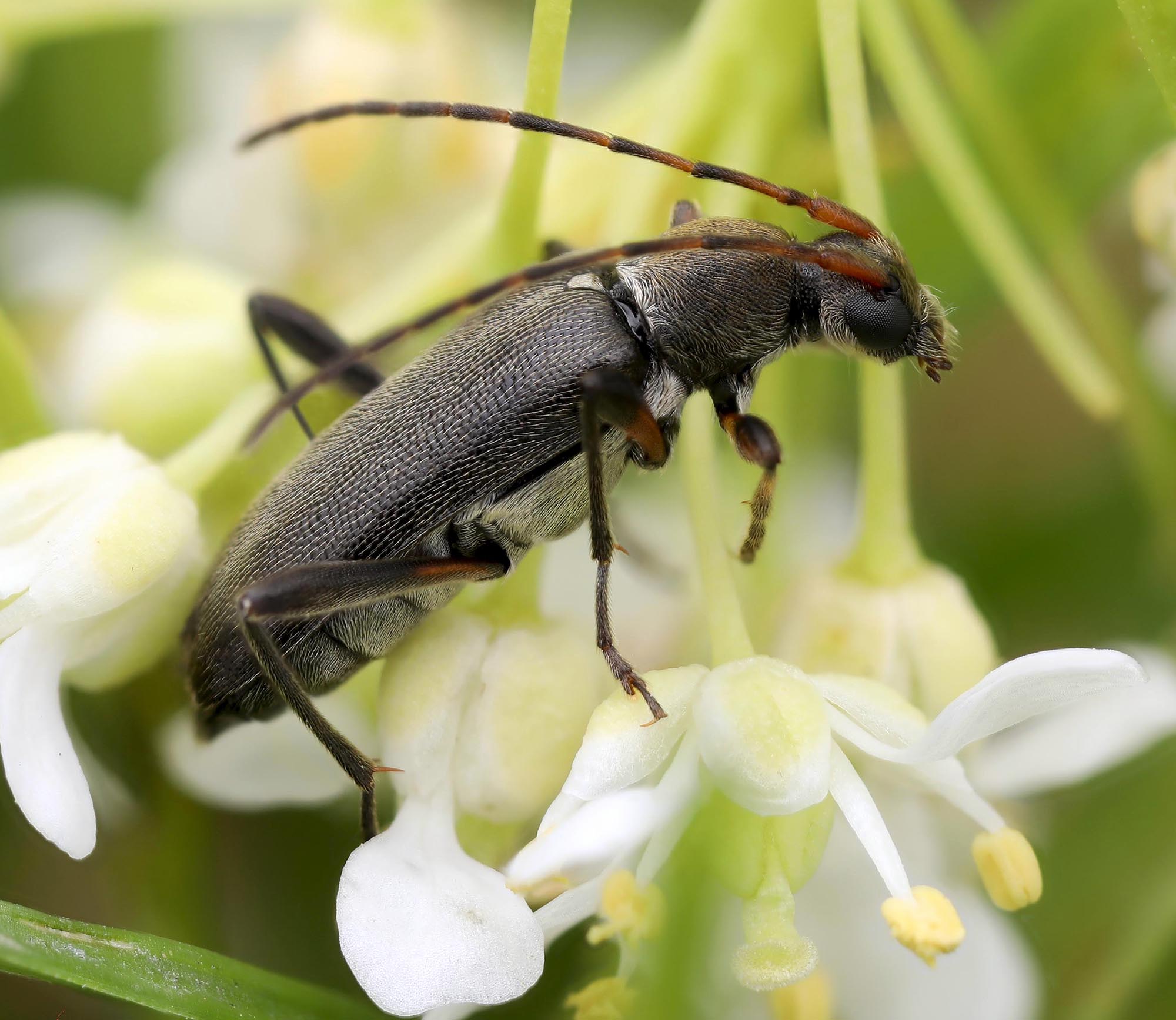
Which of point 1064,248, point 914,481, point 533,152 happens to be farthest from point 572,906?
point 914,481

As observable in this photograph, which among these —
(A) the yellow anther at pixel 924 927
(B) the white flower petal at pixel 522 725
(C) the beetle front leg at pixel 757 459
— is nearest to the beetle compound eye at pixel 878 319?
(C) the beetle front leg at pixel 757 459

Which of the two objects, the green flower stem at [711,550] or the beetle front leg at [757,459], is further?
the beetle front leg at [757,459]

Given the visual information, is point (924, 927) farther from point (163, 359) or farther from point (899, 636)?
point (163, 359)

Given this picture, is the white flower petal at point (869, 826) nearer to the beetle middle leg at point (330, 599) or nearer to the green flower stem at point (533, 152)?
the beetle middle leg at point (330, 599)

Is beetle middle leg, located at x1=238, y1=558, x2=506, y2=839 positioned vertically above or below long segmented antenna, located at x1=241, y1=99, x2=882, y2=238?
below

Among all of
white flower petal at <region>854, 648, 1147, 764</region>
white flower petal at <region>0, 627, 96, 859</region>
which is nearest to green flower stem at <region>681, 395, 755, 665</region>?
white flower petal at <region>854, 648, 1147, 764</region>

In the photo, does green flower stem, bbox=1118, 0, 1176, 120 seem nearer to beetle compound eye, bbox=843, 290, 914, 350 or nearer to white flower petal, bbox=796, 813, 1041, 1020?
beetle compound eye, bbox=843, 290, 914, 350
